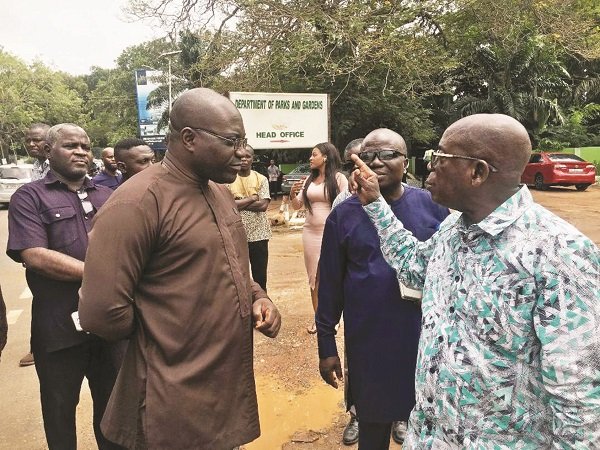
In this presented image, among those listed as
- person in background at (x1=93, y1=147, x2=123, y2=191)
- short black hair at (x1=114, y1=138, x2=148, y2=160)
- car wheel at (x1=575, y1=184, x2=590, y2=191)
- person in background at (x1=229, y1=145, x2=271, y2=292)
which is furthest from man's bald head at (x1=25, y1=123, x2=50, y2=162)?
car wheel at (x1=575, y1=184, x2=590, y2=191)

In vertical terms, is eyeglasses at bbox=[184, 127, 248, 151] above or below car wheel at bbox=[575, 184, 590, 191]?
above

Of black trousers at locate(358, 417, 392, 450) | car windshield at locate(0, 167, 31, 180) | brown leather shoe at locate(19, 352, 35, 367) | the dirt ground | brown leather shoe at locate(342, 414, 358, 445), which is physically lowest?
brown leather shoe at locate(19, 352, 35, 367)

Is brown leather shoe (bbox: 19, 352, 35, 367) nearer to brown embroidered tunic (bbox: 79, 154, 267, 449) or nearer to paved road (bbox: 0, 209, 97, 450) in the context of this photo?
paved road (bbox: 0, 209, 97, 450)

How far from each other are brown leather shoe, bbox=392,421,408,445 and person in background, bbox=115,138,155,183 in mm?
2857

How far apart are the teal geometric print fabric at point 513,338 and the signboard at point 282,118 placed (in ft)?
22.9

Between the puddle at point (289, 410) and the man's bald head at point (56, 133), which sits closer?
the man's bald head at point (56, 133)

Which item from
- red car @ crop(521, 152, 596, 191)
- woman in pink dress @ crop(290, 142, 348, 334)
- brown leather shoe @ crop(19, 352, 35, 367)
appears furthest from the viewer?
red car @ crop(521, 152, 596, 191)

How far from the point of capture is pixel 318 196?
4508mm

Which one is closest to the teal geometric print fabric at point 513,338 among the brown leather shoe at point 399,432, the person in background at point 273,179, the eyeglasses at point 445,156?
the eyeglasses at point 445,156

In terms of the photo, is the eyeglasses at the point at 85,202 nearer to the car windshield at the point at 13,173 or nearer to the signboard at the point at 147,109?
the car windshield at the point at 13,173

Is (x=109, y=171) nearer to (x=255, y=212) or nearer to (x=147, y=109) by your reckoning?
(x=255, y=212)

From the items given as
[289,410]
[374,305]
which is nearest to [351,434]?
[289,410]

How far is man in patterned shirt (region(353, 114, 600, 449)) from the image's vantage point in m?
1.17

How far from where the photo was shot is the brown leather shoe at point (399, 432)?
3.00 metres
